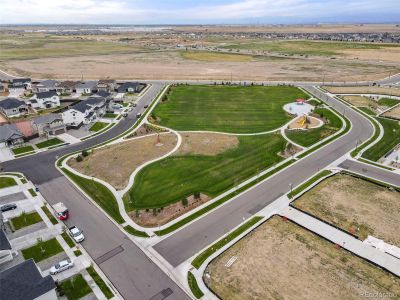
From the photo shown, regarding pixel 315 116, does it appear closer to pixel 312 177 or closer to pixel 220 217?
pixel 312 177

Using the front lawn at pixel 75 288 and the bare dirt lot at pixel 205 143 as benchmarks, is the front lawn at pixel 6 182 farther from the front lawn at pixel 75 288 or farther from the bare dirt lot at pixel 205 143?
the bare dirt lot at pixel 205 143

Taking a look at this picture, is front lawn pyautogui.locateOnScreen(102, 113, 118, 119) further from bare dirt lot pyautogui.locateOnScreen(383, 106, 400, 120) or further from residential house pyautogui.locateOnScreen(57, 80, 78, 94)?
bare dirt lot pyautogui.locateOnScreen(383, 106, 400, 120)

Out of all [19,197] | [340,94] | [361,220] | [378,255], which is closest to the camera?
[378,255]

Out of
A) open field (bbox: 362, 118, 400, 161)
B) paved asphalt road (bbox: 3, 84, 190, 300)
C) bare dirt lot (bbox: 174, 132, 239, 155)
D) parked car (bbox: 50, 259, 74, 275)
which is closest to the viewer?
paved asphalt road (bbox: 3, 84, 190, 300)

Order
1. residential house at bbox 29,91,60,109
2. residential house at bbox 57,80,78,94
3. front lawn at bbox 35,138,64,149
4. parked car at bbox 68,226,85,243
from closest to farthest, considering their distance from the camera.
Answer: parked car at bbox 68,226,85,243
front lawn at bbox 35,138,64,149
residential house at bbox 29,91,60,109
residential house at bbox 57,80,78,94

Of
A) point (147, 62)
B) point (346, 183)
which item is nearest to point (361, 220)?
point (346, 183)

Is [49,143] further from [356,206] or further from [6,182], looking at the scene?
[356,206]

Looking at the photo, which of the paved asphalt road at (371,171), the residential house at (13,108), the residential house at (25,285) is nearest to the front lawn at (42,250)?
the residential house at (25,285)

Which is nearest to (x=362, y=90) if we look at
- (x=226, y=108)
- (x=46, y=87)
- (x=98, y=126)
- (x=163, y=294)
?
(x=226, y=108)

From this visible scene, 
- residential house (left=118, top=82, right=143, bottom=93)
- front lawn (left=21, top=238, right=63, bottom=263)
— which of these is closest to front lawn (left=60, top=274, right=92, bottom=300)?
front lawn (left=21, top=238, right=63, bottom=263)
